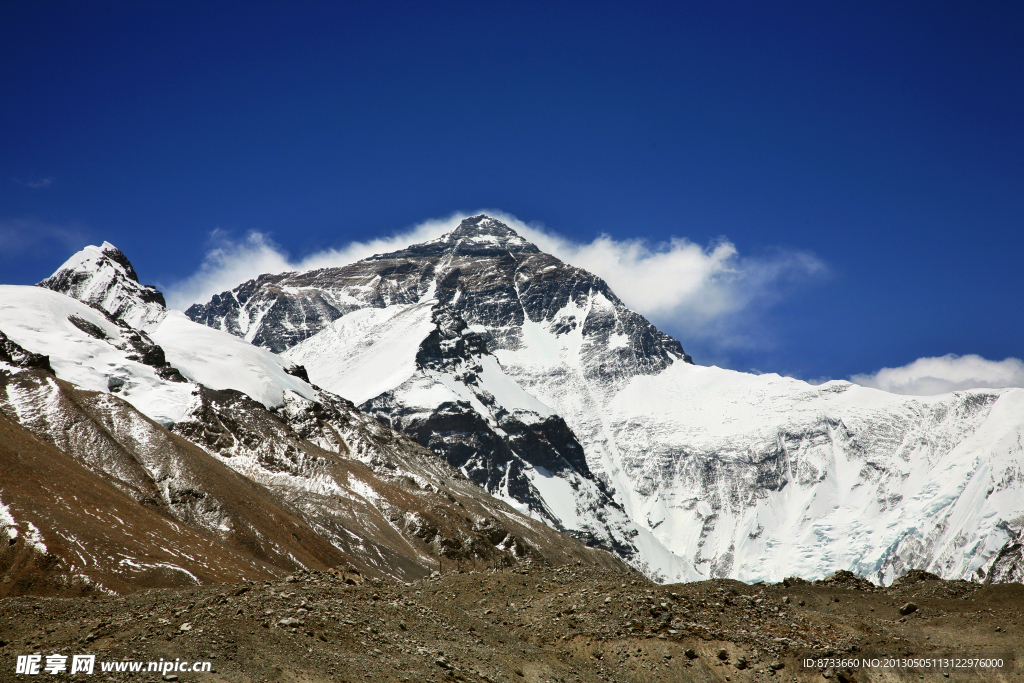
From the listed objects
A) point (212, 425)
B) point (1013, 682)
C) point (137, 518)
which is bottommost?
point (1013, 682)

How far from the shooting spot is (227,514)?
12938 cm

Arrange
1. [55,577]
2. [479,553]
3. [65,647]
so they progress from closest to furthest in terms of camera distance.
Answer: [65,647] < [55,577] < [479,553]

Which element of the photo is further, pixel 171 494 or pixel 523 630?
pixel 171 494

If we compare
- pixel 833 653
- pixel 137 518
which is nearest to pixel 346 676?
pixel 833 653

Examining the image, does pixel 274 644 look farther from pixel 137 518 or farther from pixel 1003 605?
pixel 137 518

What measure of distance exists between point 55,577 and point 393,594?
52.1 metres

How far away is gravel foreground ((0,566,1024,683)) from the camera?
31.1 m

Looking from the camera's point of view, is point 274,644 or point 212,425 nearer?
point 274,644

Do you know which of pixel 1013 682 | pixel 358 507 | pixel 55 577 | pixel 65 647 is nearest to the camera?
pixel 65 647

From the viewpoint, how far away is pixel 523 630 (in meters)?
42.7

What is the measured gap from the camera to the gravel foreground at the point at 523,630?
3108cm

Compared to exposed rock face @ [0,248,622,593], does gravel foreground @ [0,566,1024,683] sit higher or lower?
lower

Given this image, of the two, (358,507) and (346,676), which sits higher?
(358,507)

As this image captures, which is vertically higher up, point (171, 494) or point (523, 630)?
point (171, 494)
